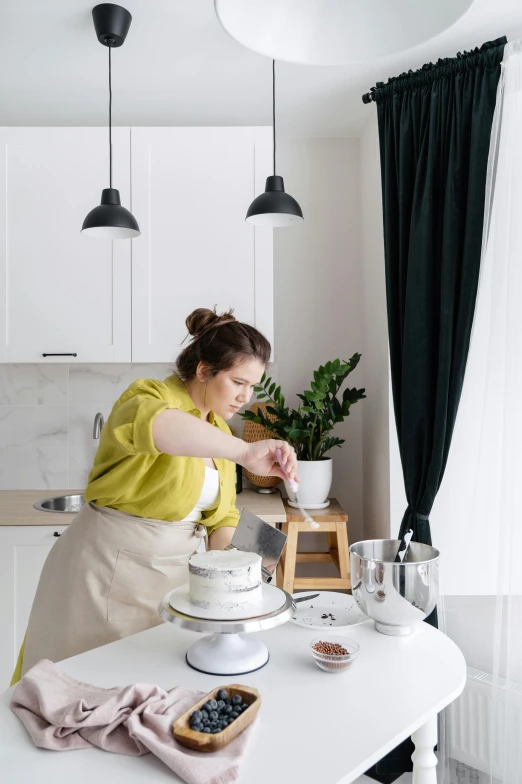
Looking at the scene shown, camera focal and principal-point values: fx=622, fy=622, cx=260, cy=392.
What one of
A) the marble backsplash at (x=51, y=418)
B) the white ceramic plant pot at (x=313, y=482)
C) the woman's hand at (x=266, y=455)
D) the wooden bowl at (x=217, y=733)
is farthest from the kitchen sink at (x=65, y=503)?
the wooden bowl at (x=217, y=733)

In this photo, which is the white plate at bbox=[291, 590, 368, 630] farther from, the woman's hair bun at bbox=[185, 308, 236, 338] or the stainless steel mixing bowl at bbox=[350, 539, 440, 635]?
the woman's hair bun at bbox=[185, 308, 236, 338]

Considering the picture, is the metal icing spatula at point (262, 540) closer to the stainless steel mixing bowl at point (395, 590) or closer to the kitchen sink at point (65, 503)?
the stainless steel mixing bowl at point (395, 590)

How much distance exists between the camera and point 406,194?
2.40 m

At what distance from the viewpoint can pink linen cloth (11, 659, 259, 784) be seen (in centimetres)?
87

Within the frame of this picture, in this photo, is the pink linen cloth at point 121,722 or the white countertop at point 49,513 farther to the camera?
the white countertop at point 49,513

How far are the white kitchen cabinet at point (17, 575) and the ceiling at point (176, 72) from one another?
1795 millimetres

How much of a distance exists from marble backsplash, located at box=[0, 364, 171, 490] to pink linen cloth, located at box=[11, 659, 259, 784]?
2096 mm

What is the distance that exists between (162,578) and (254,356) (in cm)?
60

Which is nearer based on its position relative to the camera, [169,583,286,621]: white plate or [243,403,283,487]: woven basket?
[169,583,286,621]: white plate

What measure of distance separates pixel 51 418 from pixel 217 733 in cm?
241

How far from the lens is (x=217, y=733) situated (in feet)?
2.99

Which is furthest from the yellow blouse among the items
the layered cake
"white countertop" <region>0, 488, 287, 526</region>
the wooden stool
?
the wooden stool

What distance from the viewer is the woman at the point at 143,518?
4.91 ft

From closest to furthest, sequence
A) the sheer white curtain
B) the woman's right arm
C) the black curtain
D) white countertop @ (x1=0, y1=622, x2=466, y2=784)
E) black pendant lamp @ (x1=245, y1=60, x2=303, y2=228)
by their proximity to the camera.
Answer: white countertop @ (x1=0, y1=622, x2=466, y2=784), the woman's right arm, black pendant lamp @ (x1=245, y1=60, x2=303, y2=228), the sheer white curtain, the black curtain
